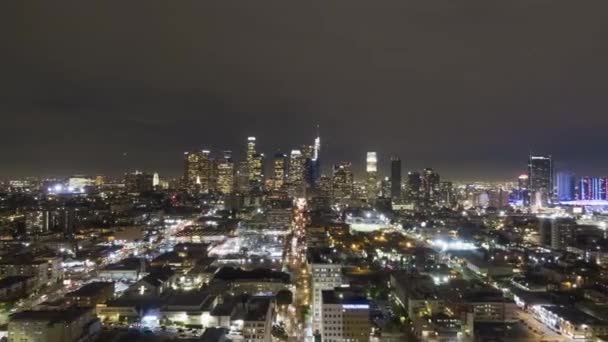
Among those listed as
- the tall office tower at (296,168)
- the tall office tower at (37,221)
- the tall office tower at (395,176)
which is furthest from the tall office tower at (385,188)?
the tall office tower at (37,221)

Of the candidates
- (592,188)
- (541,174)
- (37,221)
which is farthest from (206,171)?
(592,188)

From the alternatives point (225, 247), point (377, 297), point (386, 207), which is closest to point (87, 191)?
point (386, 207)

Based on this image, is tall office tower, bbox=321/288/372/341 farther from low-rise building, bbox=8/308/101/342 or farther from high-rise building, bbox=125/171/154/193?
high-rise building, bbox=125/171/154/193

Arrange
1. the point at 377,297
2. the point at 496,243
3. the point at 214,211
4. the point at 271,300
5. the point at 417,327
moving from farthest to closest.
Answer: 1. the point at 214,211
2. the point at 496,243
3. the point at 377,297
4. the point at 271,300
5. the point at 417,327

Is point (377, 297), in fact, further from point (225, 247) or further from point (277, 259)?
point (225, 247)

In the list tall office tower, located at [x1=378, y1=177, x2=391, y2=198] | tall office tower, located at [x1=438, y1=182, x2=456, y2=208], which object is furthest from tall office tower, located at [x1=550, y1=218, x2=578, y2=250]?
tall office tower, located at [x1=378, y1=177, x2=391, y2=198]

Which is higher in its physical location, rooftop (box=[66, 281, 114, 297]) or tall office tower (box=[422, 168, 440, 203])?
tall office tower (box=[422, 168, 440, 203])

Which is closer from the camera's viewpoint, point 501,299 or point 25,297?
point 501,299

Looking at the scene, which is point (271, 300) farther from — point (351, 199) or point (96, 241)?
point (351, 199)

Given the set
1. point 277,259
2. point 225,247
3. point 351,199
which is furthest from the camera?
point 351,199
